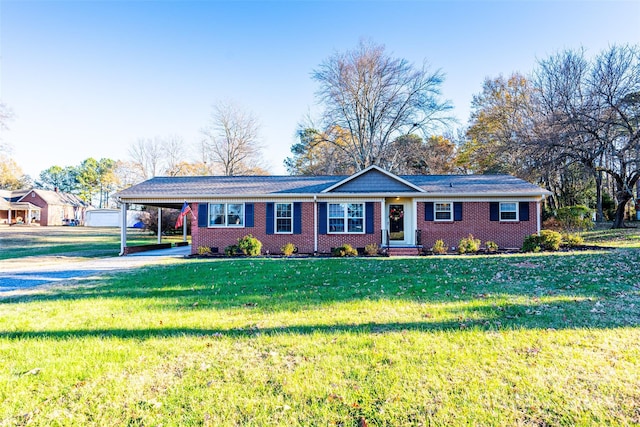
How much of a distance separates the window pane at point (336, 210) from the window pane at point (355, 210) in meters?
0.34

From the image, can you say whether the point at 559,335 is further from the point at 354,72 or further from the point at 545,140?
the point at 354,72

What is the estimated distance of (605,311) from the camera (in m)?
4.99

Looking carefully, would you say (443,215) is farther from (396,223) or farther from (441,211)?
(396,223)

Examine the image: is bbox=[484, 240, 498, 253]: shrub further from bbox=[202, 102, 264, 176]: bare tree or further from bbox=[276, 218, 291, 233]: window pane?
bbox=[202, 102, 264, 176]: bare tree

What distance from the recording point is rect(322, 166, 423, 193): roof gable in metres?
15.9

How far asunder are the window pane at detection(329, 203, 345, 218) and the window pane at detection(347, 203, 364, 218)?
1.11 ft

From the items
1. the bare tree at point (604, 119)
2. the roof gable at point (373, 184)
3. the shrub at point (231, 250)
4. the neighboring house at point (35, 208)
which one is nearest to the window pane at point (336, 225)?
the roof gable at point (373, 184)

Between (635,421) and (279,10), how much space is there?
1675cm

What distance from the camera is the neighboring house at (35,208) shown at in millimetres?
45531

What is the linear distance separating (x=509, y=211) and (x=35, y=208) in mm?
56935

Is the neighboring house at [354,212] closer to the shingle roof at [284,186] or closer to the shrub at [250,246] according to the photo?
the shingle roof at [284,186]

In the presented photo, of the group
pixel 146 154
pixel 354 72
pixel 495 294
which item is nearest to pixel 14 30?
pixel 495 294

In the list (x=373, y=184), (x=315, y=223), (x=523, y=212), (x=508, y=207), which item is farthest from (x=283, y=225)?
(x=523, y=212)

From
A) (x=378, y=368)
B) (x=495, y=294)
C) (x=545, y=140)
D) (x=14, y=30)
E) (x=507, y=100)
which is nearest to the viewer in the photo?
(x=378, y=368)
